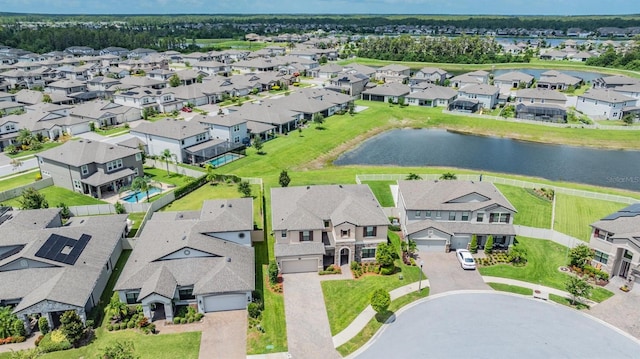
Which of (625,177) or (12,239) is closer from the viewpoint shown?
(12,239)

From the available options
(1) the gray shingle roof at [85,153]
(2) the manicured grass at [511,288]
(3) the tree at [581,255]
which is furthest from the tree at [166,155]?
(3) the tree at [581,255]

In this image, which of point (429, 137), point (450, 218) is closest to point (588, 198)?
point (450, 218)

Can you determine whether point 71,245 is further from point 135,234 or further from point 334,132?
point 334,132

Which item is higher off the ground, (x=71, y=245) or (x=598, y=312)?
(x=71, y=245)

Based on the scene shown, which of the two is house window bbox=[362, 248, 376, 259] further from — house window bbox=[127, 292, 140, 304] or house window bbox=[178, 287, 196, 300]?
house window bbox=[127, 292, 140, 304]

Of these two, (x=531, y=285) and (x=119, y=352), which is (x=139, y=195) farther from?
(x=531, y=285)

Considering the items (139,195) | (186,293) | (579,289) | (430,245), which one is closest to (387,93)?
(139,195)

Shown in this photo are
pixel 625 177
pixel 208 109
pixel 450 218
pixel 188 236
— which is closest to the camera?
pixel 188 236
